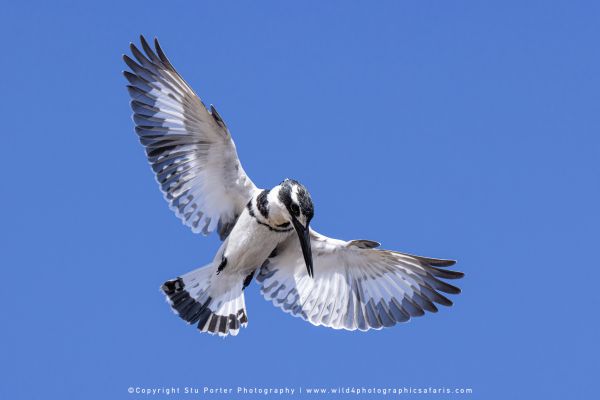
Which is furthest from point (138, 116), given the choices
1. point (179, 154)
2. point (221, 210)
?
point (221, 210)

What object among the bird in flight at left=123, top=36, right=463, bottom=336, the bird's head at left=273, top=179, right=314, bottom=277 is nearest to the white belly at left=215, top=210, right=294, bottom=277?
the bird in flight at left=123, top=36, right=463, bottom=336

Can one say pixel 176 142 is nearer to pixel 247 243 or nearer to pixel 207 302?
pixel 247 243

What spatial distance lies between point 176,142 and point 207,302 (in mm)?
1945

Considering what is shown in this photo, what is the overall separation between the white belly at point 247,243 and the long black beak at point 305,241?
1.73 ft

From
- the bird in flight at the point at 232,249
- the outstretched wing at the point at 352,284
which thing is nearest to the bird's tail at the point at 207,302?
the bird in flight at the point at 232,249

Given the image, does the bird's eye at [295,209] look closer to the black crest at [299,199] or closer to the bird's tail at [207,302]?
the black crest at [299,199]

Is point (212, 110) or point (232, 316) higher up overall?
point (212, 110)

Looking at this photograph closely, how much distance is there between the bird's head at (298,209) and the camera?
39.8 feet

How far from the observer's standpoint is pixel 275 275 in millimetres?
13508

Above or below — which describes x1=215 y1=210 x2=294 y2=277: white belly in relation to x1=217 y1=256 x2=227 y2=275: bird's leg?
above

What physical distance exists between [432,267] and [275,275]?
1.95 m

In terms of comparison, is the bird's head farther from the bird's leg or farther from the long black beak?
the bird's leg

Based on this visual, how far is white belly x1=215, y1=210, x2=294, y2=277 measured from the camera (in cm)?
1277

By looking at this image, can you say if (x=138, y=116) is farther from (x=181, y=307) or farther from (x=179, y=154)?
(x=181, y=307)
